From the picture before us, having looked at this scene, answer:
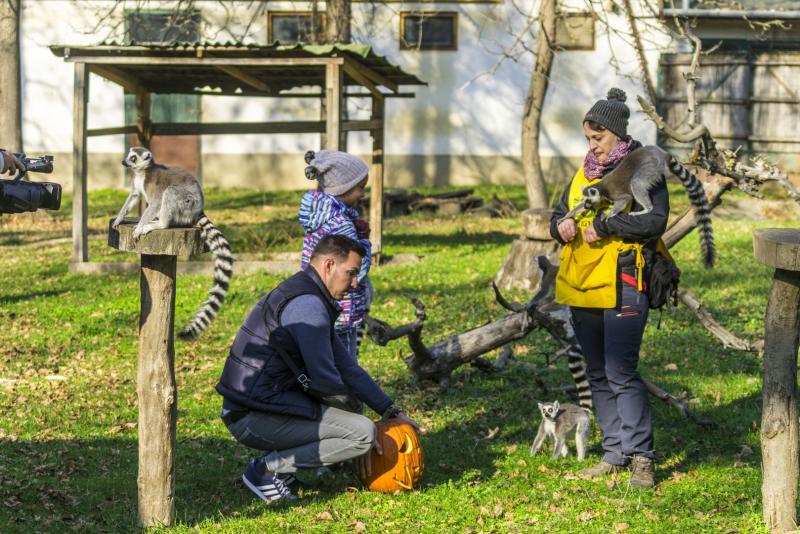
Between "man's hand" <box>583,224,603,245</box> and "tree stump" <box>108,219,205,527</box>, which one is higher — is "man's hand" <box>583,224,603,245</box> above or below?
above

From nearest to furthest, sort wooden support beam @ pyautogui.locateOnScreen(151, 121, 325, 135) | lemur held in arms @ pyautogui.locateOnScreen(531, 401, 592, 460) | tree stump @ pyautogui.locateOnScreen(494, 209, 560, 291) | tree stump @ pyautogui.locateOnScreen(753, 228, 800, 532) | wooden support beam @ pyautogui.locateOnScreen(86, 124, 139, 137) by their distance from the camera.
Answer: tree stump @ pyautogui.locateOnScreen(753, 228, 800, 532)
lemur held in arms @ pyautogui.locateOnScreen(531, 401, 592, 460)
tree stump @ pyautogui.locateOnScreen(494, 209, 560, 291)
wooden support beam @ pyautogui.locateOnScreen(86, 124, 139, 137)
wooden support beam @ pyautogui.locateOnScreen(151, 121, 325, 135)

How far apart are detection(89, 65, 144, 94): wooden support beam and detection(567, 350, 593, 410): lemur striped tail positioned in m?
8.31

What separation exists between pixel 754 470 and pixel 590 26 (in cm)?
1685

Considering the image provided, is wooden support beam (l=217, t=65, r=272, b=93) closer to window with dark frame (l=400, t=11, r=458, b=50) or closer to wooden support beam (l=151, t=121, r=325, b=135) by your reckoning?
wooden support beam (l=151, t=121, r=325, b=135)

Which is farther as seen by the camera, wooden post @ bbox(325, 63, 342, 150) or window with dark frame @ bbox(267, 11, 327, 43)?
window with dark frame @ bbox(267, 11, 327, 43)

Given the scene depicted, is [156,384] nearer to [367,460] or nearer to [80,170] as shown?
[367,460]

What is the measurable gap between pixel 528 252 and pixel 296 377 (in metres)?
6.40

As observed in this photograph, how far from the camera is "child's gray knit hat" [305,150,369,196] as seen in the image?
642cm

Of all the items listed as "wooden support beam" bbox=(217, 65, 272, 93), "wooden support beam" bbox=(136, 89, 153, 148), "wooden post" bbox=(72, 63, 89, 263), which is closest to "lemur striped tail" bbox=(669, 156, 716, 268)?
"wooden support beam" bbox=(217, 65, 272, 93)

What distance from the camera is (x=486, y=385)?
8.50m

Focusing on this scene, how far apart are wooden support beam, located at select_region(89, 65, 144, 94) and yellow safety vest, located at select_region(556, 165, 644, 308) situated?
28.4ft

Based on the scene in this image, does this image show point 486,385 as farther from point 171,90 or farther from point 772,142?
point 772,142

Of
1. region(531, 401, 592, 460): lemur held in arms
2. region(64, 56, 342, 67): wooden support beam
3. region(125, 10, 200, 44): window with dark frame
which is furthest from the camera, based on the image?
region(125, 10, 200, 44): window with dark frame

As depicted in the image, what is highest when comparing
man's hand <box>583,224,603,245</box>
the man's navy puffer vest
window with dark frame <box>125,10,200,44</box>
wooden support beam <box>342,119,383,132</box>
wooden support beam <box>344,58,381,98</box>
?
window with dark frame <box>125,10,200,44</box>
